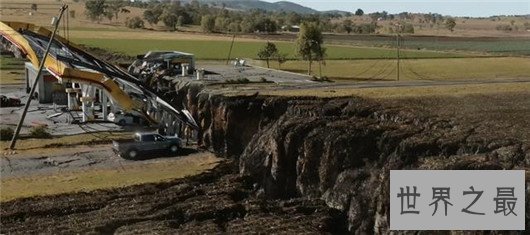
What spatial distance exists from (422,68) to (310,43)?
1518 centimetres

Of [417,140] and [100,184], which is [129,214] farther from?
[417,140]

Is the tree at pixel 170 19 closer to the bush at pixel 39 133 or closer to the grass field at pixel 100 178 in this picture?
the bush at pixel 39 133

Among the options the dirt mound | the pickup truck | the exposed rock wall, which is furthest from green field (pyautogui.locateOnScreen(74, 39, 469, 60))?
the dirt mound

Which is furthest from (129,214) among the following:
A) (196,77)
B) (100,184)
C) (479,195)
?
(196,77)

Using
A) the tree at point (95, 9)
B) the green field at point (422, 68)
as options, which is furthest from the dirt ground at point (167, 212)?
the tree at point (95, 9)

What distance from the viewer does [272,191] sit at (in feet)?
110

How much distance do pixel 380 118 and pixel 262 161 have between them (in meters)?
6.69

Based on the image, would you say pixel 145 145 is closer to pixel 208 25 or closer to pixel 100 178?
pixel 100 178

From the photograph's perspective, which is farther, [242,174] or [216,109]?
[216,109]

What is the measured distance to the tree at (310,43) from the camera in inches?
2857

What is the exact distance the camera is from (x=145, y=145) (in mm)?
41219

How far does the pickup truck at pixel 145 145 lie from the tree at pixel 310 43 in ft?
107

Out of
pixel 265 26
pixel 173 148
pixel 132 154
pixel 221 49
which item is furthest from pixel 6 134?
pixel 265 26

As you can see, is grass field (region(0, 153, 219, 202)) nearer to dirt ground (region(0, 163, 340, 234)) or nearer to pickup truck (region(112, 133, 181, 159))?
dirt ground (region(0, 163, 340, 234))
